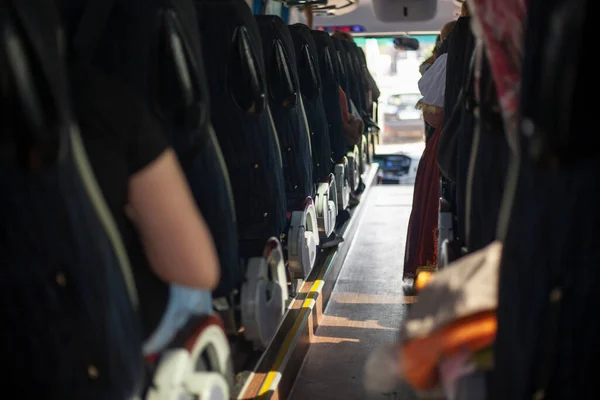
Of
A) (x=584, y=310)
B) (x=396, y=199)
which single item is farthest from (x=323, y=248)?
(x=584, y=310)

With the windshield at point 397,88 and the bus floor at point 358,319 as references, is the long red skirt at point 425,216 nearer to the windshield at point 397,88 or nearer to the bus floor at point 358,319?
the bus floor at point 358,319

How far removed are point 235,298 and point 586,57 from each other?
1.63 metres

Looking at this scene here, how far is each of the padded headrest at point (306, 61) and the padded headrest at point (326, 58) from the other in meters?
0.59

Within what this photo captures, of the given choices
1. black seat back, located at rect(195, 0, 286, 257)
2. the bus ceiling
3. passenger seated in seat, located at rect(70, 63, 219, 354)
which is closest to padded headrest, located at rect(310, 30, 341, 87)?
the bus ceiling

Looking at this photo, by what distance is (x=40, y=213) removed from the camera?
1.08 metres

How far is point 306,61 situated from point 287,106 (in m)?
0.83

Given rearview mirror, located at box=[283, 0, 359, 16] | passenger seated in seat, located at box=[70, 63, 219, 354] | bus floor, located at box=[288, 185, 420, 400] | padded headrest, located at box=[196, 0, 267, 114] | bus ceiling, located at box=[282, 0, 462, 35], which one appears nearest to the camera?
passenger seated in seat, located at box=[70, 63, 219, 354]

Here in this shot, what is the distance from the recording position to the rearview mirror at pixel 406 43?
8359mm

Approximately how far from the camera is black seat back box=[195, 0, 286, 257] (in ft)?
7.46

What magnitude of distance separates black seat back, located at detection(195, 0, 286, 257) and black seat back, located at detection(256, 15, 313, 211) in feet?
1.85

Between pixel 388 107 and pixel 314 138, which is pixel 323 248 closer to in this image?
pixel 314 138

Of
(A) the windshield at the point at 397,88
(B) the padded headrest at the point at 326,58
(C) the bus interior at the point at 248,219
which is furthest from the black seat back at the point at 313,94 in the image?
(A) the windshield at the point at 397,88

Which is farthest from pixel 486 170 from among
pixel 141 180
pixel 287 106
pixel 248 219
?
pixel 287 106

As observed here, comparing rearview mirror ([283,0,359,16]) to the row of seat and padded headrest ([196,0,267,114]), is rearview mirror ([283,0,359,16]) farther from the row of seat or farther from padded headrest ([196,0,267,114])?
padded headrest ([196,0,267,114])
